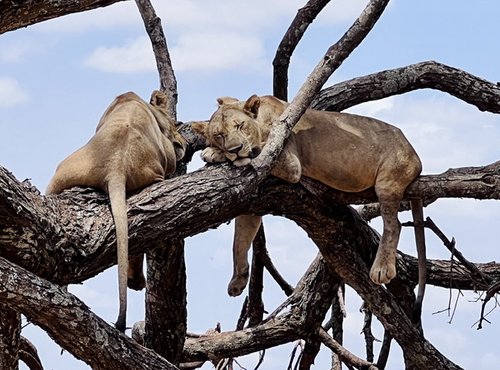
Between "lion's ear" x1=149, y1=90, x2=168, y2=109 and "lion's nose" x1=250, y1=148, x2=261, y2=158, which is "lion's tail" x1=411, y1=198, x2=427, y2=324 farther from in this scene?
"lion's ear" x1=149, y1=90, x2=168, y2=109

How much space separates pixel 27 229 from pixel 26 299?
416mm

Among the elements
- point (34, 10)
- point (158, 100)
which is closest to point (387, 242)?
point (158, 100)

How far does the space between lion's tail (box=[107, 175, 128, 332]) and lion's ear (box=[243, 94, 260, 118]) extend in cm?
80

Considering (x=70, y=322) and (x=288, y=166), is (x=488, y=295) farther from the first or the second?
(x=70, y=322)

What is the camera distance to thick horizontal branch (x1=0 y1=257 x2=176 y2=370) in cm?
389

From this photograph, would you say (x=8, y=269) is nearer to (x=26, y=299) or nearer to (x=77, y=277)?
(x=26, y=299)

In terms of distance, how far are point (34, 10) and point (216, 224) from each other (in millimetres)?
1268

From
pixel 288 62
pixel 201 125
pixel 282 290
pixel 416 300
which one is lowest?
pixel 416 300

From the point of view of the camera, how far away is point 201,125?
518 cm

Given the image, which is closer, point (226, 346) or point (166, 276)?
point (166, 276)

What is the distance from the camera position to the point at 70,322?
399 centimetres

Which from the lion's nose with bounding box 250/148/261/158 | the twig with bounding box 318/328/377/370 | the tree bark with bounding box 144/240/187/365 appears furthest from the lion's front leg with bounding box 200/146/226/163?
the twig with bounding box 318/328/377/370

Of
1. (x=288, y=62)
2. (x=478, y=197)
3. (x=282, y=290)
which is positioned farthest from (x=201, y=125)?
(x=282, y=290)

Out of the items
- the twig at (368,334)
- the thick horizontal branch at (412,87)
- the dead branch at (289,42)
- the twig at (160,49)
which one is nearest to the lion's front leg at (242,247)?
the thick horizontal branch at (412,87)
